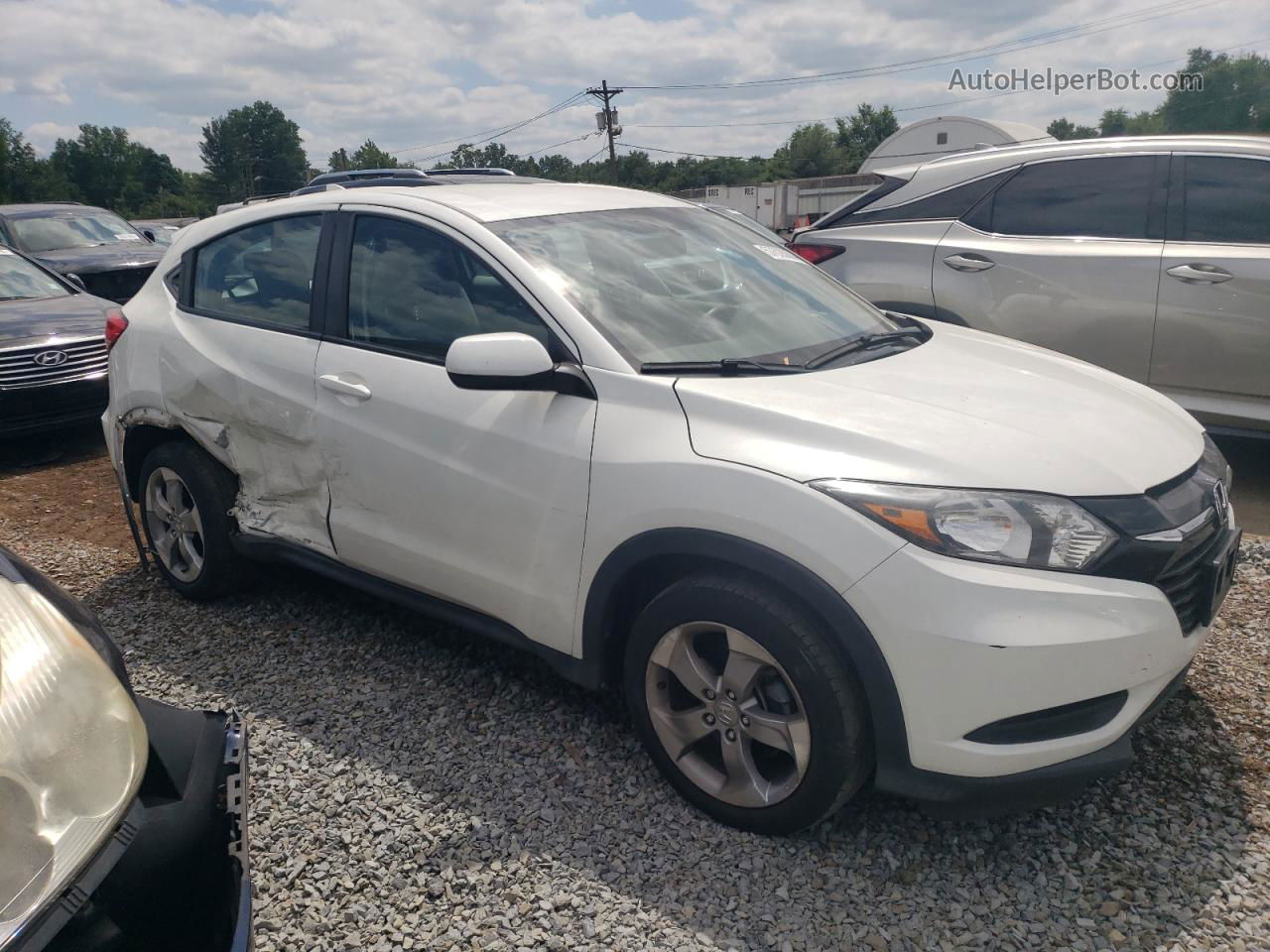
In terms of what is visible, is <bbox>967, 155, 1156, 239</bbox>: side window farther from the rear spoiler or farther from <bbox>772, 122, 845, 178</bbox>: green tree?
<bbox>772, 122, 845, 178</bbox>: green tree

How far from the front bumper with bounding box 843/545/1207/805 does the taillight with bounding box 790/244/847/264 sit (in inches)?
157

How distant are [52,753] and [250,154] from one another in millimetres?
115116

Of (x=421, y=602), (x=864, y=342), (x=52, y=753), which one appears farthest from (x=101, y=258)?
(x=52, y=753)

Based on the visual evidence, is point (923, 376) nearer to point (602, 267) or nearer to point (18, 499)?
point (602, 267)

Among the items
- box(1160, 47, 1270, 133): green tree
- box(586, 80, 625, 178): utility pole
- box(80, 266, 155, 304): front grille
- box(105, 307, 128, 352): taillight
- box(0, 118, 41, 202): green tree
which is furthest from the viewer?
box(1160, 47, 1270, 133): green tree

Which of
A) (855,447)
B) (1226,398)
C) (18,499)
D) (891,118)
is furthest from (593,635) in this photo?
(891,118)

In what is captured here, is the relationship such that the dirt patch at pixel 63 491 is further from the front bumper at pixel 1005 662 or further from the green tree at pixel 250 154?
the green tree at pixel 250 154

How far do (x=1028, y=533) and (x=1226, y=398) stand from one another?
3.45 m

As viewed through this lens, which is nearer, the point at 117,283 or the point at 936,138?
the point at 117,283

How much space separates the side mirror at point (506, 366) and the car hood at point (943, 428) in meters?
0.36

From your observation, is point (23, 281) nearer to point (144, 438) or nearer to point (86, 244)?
point (86, 244)

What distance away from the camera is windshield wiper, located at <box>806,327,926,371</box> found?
2910mm

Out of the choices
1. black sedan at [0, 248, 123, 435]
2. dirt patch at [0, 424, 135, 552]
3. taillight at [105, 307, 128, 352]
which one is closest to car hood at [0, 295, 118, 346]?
black sedan at [0, 248, 123, 435]

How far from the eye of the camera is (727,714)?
2.55 m
